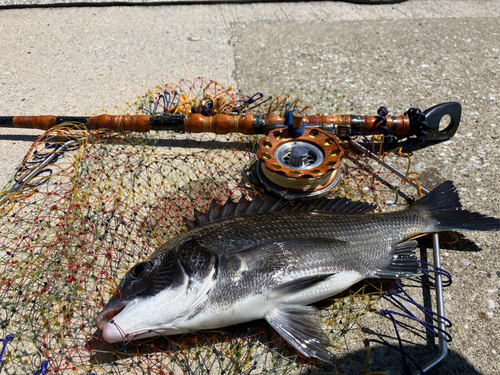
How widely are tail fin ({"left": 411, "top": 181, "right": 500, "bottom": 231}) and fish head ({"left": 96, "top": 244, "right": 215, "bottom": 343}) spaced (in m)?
1.84

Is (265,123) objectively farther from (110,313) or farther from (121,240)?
(110,313)

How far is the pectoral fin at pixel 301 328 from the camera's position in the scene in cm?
234

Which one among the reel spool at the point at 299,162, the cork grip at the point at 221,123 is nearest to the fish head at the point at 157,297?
the reel spool at the point at 299,162

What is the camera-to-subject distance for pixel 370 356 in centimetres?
252

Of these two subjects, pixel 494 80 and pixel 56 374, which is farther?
pixel 494 80

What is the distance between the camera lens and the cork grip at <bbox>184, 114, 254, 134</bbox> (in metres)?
3.76

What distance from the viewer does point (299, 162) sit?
3.29 metres

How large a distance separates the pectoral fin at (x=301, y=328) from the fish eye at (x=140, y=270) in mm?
849

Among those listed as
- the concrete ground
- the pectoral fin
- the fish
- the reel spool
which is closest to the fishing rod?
the reel spool

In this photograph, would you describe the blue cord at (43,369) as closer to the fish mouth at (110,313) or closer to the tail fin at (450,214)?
the fish mouth at (110,313)

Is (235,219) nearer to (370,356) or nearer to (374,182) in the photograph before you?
(370,356)

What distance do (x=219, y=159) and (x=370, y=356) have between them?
240 cm

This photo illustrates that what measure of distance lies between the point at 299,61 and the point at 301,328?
14.4 ft

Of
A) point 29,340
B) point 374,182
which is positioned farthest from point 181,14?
point 29,340
